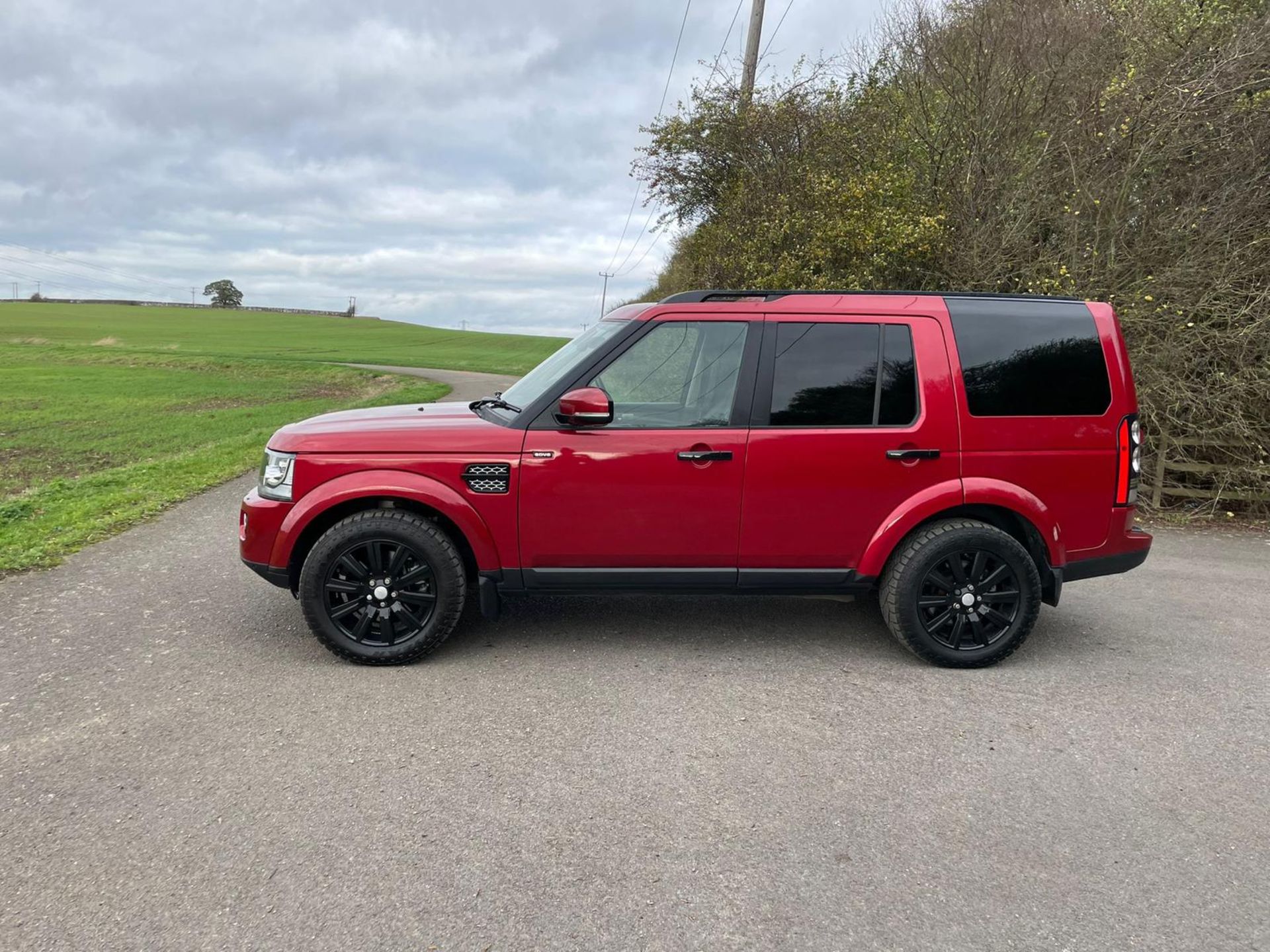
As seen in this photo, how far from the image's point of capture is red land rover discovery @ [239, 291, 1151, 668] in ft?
13.5

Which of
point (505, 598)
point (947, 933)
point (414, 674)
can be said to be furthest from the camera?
point (505, 598)

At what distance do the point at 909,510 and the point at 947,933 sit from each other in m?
2.21

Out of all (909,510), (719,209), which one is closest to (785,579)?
(909,510)

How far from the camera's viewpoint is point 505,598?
16.9 feet

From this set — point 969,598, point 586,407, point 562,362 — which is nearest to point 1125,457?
point 969,598

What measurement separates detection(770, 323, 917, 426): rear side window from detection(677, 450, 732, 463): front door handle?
12.9 inches

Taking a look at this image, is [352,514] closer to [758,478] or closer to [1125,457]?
[758,478]

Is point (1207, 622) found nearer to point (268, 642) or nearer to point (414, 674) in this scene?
point (414, 674)

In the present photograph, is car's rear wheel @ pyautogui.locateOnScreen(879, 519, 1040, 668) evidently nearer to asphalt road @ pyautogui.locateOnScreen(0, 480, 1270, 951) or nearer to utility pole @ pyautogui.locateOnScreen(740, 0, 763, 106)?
asphalt road @ pyautogui.locateOnScreen(0, 480, 1270, 951)

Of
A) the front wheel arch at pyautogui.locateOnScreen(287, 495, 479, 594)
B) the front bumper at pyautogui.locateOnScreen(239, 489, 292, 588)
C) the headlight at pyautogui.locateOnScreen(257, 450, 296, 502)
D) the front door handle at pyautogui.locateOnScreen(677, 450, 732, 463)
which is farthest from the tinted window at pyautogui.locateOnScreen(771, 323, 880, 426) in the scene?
the front bumper at pyautogui.locateOnScreen(239, 489, 292, 588)

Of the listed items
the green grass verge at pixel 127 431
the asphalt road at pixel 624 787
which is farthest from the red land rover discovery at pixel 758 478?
the green grass verge at pixel 127 431

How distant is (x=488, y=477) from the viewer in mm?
4109

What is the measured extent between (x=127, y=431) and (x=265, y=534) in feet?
43.4

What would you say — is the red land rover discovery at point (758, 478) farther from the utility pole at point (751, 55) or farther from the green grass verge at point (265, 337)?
the green grass verge at point (265, 337)
